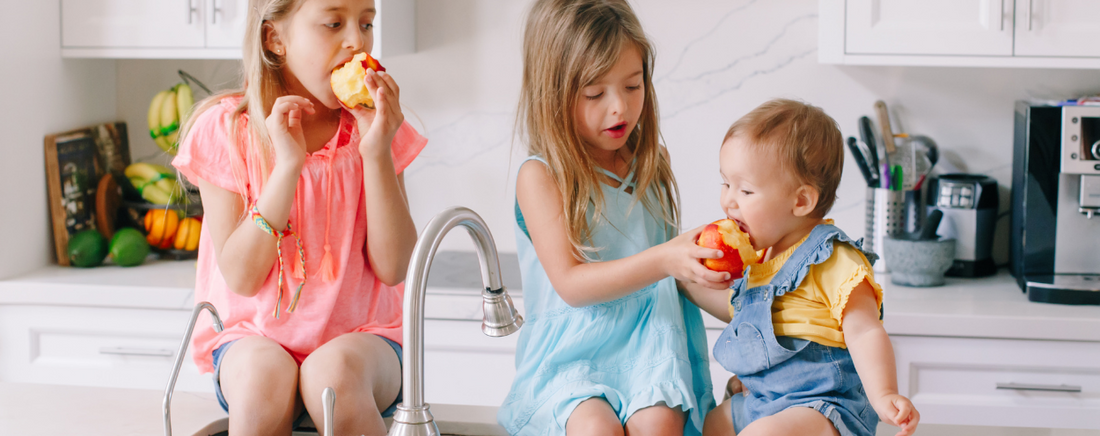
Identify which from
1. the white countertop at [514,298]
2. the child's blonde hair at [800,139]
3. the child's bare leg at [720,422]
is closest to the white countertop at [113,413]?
the child's bare leg at [720,422]

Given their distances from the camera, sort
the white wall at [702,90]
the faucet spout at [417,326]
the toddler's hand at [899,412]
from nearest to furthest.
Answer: the faucet spout at [417,326] → the toddler's hand at [899,412] → the white wall at [702,90]

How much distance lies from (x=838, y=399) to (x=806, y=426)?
0.19ft

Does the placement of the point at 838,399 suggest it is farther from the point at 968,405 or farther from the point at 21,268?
the point at 21,268

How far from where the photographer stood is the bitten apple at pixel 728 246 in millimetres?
976

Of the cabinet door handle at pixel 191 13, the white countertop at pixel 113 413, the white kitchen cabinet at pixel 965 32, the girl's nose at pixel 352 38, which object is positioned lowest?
the white countertop at pixel 113 413

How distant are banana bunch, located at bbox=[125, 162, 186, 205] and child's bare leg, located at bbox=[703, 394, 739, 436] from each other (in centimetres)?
169

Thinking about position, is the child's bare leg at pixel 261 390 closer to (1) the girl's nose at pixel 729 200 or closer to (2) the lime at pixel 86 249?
(1) the girl's nose at pixel 729 200

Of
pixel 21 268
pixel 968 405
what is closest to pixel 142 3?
pixel 21 268

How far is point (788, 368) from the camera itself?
105cm

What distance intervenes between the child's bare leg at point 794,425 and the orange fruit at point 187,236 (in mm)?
1780

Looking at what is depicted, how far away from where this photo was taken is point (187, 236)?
231cm

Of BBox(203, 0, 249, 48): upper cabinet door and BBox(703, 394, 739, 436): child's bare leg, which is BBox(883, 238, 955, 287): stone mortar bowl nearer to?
BBox(703, 394, 739, 436): child's bare leg

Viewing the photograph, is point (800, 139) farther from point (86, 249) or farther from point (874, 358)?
point (86, 249)

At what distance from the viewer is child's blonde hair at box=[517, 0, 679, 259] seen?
1.13 meters
